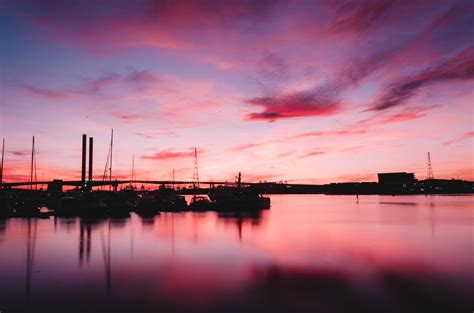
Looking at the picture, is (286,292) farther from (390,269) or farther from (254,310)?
(390,269)

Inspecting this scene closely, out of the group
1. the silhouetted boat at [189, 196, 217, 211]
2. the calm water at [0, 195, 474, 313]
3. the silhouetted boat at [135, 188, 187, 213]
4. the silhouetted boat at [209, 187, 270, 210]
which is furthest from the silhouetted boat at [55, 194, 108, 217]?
the silhouetted boat at [209, 187, 270, 210]

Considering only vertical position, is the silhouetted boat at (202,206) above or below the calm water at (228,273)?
above

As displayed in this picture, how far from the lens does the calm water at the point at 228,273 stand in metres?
15.6

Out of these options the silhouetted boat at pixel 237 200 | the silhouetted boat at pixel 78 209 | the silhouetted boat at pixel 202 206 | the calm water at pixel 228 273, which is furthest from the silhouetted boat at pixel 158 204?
the calm water at pixel 228 273

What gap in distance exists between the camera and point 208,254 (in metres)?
29.2

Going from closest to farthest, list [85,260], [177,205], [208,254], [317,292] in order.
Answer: [317,292], [85,260], [208,254], [177,205]

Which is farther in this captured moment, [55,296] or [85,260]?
[85,260]

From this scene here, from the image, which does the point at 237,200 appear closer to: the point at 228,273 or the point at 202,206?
the point at 202,206

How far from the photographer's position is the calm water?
1562cm

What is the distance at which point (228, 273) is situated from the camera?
21859 millimetres

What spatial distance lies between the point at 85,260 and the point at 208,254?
9.48m

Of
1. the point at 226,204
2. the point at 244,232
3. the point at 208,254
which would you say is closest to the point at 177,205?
the point at 226,204

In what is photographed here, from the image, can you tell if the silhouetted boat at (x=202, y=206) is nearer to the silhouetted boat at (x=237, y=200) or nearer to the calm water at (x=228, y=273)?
the silhouetted boat at (x=237, y=200)

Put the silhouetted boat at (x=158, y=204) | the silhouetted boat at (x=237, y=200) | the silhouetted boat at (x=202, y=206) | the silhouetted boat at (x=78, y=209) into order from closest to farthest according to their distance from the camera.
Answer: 1. the silhouetted boat at (x=78, y=209)
2. the silhouetted boat at (x=158, y=204)
3. the silhouetted boat at (x=202, y=206)
4. the silhouetted boat at (x=237, y=200)
